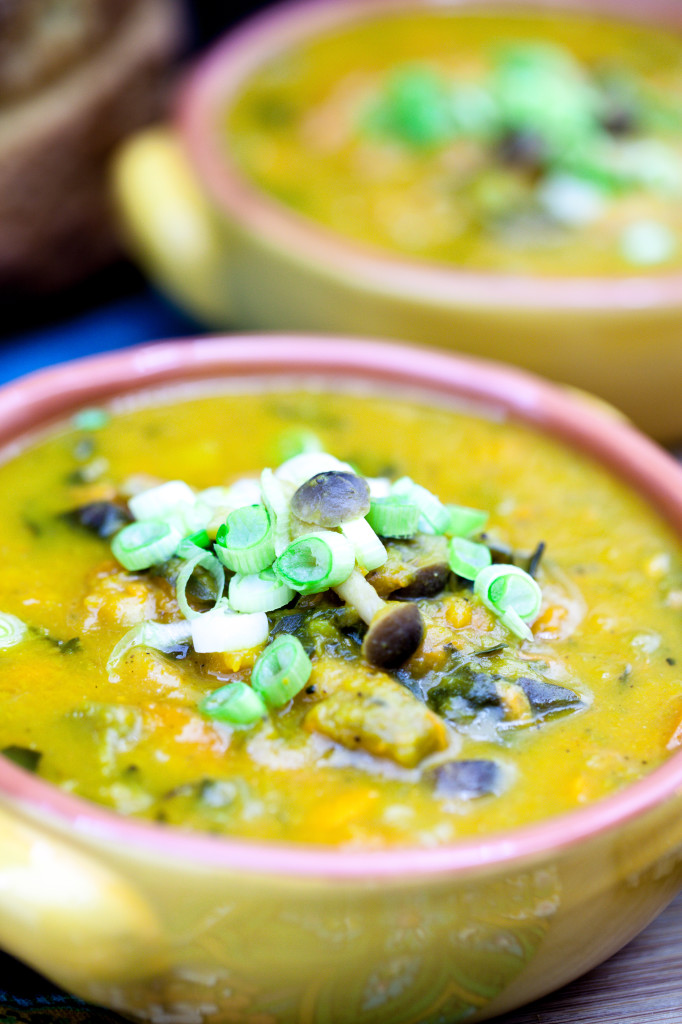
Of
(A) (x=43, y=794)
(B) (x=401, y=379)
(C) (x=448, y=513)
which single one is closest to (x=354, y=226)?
(B) (x=401, y=379)

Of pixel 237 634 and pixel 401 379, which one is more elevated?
pixel 237 634

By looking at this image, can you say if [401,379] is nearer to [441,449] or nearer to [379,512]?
[441,449]

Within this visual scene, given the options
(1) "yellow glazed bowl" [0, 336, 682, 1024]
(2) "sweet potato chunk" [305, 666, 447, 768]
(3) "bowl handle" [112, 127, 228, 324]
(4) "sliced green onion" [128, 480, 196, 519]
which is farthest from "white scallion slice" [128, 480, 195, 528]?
(3) "bowl handle" [112, 127, 228, 324]

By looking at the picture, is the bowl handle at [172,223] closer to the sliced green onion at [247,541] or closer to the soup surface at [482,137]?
the soup surface at [482,137]

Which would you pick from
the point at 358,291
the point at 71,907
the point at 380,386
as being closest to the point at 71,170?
the point at 358,291

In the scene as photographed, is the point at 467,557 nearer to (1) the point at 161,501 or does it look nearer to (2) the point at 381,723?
(2) the point at 381,723

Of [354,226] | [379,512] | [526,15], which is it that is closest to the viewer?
[379,512]

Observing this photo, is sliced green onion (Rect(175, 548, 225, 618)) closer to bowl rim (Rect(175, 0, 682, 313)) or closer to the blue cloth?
bowl rim (Rect(175, 0, 682, 313))
